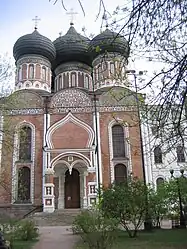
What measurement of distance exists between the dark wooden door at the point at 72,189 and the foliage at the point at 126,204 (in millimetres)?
11956

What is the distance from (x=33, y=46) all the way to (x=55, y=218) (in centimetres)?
1592

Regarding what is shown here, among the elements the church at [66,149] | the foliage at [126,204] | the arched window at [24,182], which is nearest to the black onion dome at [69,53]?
the church at [66,149]

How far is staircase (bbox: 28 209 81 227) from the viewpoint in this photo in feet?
64.1

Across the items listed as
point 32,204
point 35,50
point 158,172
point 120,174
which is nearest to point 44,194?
point 32,204

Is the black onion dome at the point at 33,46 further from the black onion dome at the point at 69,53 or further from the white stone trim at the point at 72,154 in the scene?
the white stone trim at the point at 72,154

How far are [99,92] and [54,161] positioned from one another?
7788 millimetres

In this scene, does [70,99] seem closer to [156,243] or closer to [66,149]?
[66,149]

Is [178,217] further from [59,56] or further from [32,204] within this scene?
[59,56]

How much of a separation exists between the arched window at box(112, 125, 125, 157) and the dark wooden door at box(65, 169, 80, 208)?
356 centimetres

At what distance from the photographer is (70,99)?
2636cm

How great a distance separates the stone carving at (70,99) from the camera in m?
26.2

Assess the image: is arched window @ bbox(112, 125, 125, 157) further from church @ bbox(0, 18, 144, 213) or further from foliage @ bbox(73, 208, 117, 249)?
foliage @ bbox(73, 208, 117, 249)

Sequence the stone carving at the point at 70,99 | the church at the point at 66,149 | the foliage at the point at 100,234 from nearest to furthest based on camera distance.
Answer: the foliage at the point at 100,234, the church at the point at 66,149, the stone carving at the point at 70,99

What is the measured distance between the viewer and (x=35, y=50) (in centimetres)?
2906
